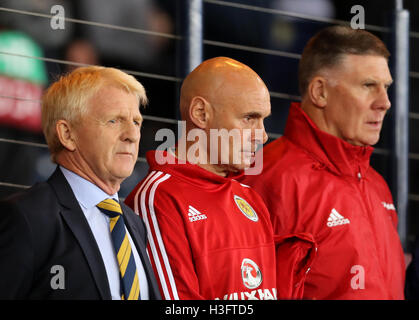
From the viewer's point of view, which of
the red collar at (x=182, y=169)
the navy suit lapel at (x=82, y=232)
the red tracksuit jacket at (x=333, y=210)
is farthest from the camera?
the red tracksuit jacket at (x=333, y=210)

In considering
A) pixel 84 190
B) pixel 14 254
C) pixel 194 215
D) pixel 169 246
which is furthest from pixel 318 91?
pixel 14 254

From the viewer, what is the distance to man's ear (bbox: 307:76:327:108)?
3.45 meters

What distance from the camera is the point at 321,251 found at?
311 centimetres

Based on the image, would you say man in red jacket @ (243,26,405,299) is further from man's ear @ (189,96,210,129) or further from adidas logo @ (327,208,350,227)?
man's ear @ (189,96,210,129)

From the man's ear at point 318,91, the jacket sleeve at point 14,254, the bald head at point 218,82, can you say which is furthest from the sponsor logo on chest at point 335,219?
the jacket sleeve at point 14,254

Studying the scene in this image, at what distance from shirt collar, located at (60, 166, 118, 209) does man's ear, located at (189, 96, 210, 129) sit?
604 mm

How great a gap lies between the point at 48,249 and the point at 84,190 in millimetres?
259

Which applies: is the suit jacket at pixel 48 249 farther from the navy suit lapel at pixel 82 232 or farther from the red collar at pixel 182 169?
the red collar at pixel 182 169

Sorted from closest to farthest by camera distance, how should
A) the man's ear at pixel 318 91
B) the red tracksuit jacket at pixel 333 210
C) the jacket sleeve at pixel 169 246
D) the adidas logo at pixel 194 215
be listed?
the jacket sleeve at pixel 169 246
the adidas logo at pixel 194 215
the red tracksuit jacket at pixel 333 210
the man's ear at pixel 318 91

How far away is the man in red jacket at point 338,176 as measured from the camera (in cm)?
312

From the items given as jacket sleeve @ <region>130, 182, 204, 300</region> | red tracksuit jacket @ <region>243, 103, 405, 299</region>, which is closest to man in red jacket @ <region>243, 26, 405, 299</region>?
red tracksuit jacket @ <region>243, 103, 405, 299</region>

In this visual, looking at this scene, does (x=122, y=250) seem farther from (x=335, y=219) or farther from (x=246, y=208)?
(x=335, y=219)

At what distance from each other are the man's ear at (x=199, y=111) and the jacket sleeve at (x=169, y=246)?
1.03 feet

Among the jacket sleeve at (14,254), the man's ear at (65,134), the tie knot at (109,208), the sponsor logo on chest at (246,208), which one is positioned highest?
the man's ear at (65,134)
